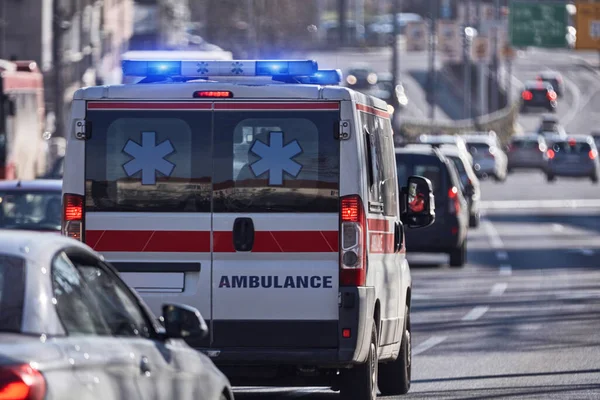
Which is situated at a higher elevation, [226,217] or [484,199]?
[226,217]

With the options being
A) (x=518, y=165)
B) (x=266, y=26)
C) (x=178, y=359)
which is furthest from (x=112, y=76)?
(x=178, y=359)

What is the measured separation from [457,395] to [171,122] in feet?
9.91

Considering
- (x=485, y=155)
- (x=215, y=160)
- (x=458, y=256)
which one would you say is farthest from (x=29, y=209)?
(x=485, y=155)

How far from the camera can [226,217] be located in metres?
9.62

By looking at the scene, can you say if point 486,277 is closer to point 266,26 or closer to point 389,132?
point 389,132

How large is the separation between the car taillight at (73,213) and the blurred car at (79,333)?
3226mm

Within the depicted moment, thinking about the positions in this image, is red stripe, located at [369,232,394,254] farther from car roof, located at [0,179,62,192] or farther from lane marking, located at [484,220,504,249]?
lane marking, located at [484,220,504,249]

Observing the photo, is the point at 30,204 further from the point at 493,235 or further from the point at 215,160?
the point at 493,235

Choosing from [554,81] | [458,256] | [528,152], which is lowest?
[528,152]

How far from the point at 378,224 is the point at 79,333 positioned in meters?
4.80

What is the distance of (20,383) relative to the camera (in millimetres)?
4863

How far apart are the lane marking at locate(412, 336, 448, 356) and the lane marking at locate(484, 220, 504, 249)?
14940 millimetres

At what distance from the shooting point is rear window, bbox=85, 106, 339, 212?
9.59 meters

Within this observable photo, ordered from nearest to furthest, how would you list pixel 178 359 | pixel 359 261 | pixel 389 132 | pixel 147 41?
pixel 178 359
pixel 359 261
pixel 389 132
pixel 147 41
